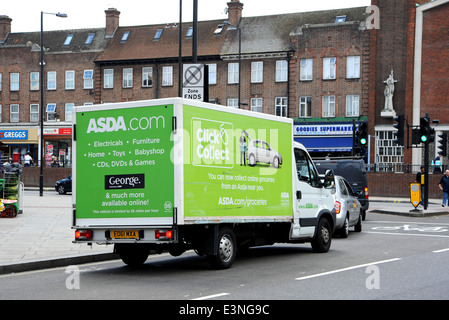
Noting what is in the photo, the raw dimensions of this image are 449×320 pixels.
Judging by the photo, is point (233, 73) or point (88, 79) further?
point (88, 79)

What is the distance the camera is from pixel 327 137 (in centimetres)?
5353

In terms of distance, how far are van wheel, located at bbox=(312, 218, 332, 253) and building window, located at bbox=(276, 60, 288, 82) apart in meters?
40.1

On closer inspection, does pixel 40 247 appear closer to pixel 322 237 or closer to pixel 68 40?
pixel 322 237

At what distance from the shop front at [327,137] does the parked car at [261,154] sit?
3946 centimetres

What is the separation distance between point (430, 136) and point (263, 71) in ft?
91.1

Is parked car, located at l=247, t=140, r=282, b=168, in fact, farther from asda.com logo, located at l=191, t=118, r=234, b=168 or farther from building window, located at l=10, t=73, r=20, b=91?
building window, located at l=10, t=73, r=20, b=91

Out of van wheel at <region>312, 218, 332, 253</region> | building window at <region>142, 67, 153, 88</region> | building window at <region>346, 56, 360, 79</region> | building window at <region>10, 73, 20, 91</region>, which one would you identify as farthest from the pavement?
building window at <region>10, 73, 20, 91</region>

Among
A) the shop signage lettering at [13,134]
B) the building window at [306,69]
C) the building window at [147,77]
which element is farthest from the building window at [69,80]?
the building window at [306,69]

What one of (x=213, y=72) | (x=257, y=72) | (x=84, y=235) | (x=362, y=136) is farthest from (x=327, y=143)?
(x=84, y=235)

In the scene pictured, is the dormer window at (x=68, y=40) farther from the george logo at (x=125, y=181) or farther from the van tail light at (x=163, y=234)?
the van tail light at (x=163, y=234)

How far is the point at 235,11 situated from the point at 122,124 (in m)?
48.3
